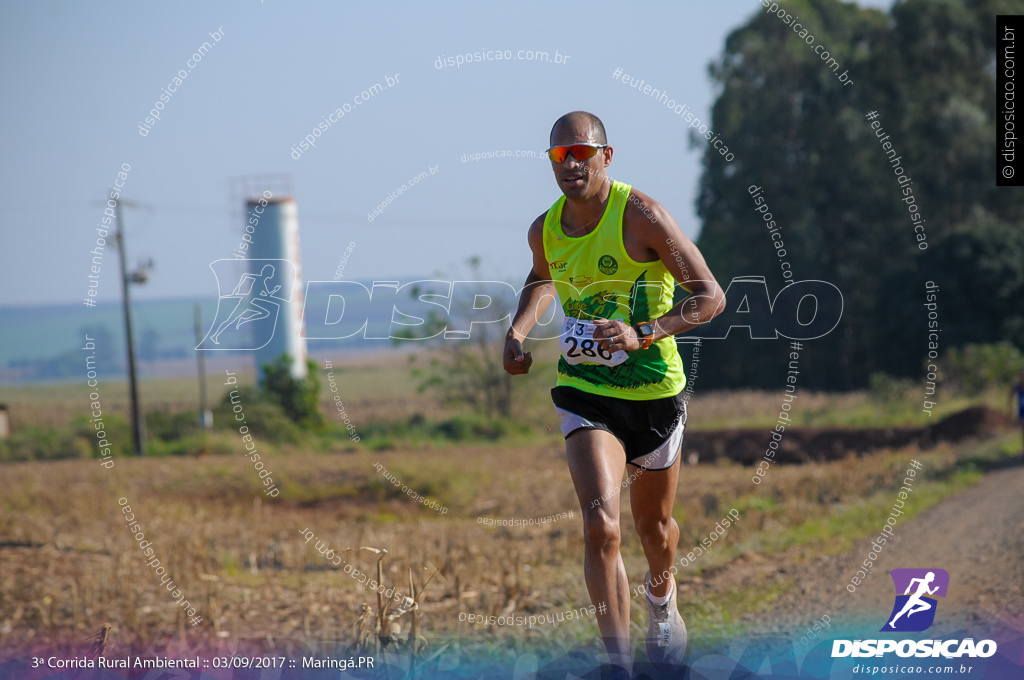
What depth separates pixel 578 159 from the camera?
3.83 meters

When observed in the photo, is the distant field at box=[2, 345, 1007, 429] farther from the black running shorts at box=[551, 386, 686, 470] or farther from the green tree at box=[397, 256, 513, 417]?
the black running shorts at box=[551, 386, 686, 470]

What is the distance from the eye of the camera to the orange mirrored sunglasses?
3.82 m

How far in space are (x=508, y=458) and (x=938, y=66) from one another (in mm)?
20975

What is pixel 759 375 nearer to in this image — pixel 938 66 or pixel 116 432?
pixel 938 66

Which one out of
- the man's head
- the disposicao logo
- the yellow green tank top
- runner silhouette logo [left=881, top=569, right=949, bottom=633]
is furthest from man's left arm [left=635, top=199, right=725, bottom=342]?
runner silhouette logo [left=881, top=569, right=949, bottom=633]

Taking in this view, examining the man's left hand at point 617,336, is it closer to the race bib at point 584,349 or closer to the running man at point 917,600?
the race bib at point 584,349

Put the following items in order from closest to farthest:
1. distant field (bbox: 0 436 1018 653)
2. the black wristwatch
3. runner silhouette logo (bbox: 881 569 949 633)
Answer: the black wristwatch, runner silhouette logo (bbox: 881 569 949 633), distant field (bbox: 0 436 1018 653)

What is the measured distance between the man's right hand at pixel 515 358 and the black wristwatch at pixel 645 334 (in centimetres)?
43

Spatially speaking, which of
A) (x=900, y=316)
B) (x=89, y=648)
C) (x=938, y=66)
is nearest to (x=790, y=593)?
(x=89, y=648)

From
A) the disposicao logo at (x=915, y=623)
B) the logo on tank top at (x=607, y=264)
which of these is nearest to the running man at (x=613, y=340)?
the logo on tank top at (x=607, y=264)

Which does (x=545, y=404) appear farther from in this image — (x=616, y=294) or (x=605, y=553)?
(x=605, y=553)

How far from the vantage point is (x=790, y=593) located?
6.33m

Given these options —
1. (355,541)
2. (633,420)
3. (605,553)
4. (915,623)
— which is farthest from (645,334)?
(355,541)

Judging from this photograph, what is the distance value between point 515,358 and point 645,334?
523 mm
